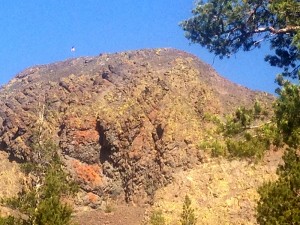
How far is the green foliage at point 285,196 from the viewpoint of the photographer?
16172 mm

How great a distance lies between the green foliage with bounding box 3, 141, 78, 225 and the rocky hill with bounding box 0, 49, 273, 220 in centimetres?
4209

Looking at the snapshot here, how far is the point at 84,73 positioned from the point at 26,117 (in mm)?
18049

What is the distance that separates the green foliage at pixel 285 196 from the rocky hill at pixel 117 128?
5571 centimetres

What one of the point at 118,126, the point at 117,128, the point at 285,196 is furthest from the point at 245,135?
the point at 117,128

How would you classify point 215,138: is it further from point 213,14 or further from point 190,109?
point 190,109

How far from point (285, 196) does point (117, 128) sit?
60538 mm

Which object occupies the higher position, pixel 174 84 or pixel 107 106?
pixel 174 84

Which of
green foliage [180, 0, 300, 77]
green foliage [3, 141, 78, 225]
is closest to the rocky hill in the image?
green foliage [3, 141, 78, 225]

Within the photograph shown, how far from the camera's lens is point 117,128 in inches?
3009

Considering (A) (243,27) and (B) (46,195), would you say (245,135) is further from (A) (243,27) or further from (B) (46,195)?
(B) (46,195)

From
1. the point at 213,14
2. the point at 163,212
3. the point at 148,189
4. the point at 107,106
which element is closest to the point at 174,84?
the point at 107,106

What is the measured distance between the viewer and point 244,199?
6600 cm

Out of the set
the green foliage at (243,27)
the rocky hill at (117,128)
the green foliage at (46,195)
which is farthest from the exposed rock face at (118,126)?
the green foliage at (243,27)

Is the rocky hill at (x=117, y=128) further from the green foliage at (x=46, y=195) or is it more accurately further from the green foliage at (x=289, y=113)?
the green foliage at (x=289, y=113)
